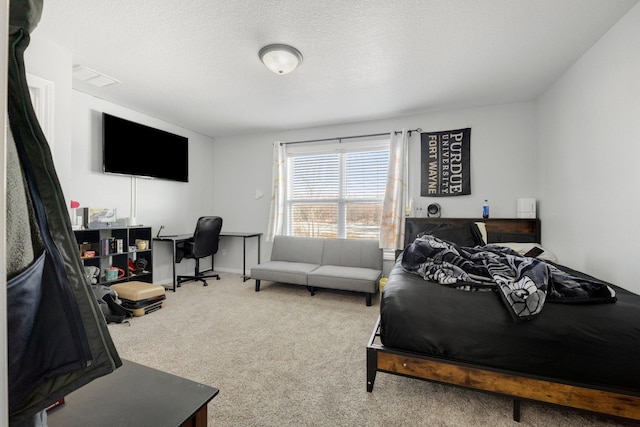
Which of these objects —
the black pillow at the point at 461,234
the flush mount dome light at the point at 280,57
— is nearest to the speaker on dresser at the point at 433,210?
the black pillow at the point at 461,234

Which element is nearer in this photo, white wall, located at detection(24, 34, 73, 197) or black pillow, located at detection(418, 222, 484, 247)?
white wall, located at detection(24, 34, 73, 197)

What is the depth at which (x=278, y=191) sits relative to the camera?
456 centimetres

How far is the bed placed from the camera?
130 cm

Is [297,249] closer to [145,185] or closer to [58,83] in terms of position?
[145,185]

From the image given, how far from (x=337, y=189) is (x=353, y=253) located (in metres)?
1.08

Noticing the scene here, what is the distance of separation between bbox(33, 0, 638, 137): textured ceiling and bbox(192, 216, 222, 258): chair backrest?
169 cm

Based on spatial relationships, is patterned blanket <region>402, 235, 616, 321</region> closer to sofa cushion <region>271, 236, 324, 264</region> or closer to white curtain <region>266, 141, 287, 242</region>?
sofa cushion <region>271, 236, 324, 264</region>

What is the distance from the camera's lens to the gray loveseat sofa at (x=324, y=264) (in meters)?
3.41

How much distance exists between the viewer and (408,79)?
2.86 metres

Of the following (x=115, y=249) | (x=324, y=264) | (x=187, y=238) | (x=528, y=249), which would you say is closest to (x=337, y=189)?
(x=324, y=264)

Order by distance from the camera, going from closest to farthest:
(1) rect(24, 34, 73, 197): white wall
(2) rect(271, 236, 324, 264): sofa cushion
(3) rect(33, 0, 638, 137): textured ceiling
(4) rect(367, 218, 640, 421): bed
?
1. (4) rect(367, 218, 640, 421): bed
2. (3) rect(33, 0, 638, 137): textured ceiling
3. (1) rect(24, 34, 73, 197): white wall
4. (2) rect(271, 236, 324, 264): sofa cushion

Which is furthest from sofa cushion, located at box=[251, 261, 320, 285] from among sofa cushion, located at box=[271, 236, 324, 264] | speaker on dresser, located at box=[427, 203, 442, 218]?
speaker on dresser, located at box=[427, 203, 442, 218]

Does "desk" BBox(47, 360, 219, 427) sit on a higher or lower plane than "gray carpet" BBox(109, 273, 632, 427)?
higher

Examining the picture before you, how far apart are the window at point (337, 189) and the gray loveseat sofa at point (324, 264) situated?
0.93ft
